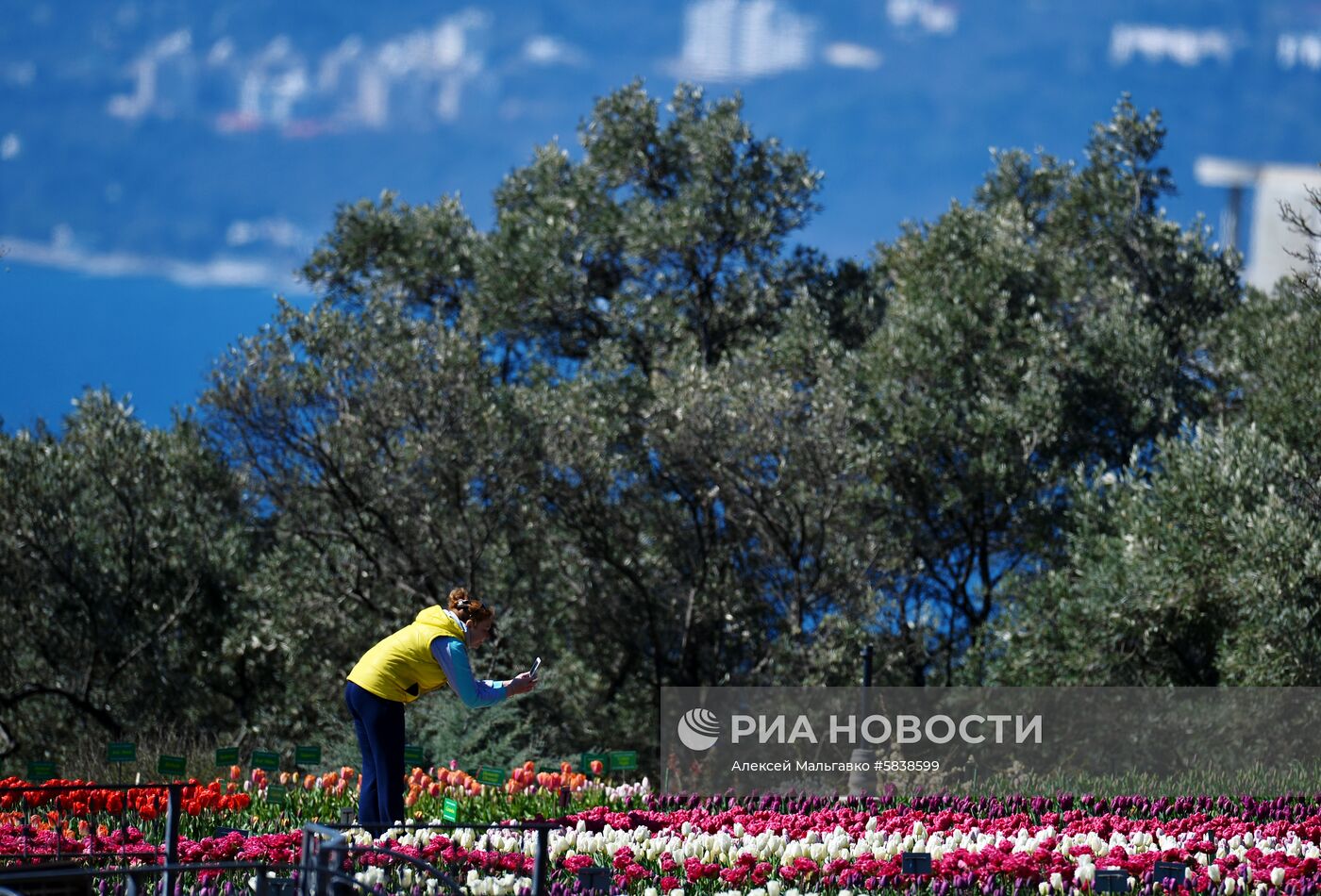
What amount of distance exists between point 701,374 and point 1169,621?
19.5 ft

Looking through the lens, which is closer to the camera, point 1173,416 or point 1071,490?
point 1071,490

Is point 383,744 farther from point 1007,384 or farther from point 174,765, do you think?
point 1007,384

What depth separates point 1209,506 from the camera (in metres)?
13.8

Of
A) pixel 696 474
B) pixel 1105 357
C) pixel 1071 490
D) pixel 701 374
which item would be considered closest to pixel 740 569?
pixel 696 474

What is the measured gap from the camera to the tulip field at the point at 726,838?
6.62 meters

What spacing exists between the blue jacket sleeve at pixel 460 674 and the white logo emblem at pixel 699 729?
5.74 meters

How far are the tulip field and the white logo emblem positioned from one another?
2408 mm

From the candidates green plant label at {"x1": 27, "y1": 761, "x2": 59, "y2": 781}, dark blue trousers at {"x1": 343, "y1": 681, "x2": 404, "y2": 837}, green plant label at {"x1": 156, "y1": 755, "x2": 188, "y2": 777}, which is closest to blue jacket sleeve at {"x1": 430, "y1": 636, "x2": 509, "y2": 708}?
dark blue trousers at {"x1": 343, "y1": 681, "x2": 404, "y2": 837}

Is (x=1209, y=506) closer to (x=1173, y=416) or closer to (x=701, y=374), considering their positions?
(x=1173, y=416)

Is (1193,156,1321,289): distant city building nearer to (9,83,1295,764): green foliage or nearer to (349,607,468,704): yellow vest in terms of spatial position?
(9,83,1295,764): green foliage

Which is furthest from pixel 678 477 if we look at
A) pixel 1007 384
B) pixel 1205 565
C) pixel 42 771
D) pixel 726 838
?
pixel 726 838

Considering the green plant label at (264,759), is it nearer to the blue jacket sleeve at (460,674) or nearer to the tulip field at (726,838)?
the tulip field at (726,838)

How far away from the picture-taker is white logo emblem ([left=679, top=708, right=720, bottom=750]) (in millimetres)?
12859

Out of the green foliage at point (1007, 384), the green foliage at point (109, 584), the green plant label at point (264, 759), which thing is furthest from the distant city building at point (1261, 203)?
the green plant label at point (264, 759)
